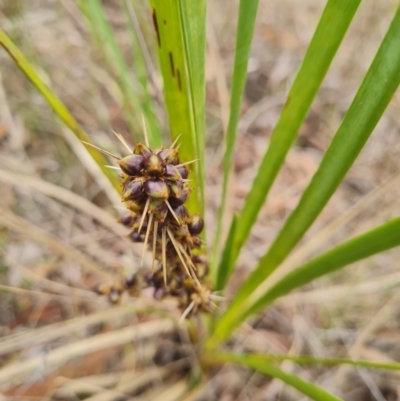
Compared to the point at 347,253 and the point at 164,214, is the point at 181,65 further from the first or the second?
the point at 347,253

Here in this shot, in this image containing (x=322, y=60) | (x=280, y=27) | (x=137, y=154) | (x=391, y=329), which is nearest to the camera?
(x=137, y=154)

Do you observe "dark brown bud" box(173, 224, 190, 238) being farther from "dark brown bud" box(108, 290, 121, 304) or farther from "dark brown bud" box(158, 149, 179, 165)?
"dark brown bud" box(108, 290, 121, 304)

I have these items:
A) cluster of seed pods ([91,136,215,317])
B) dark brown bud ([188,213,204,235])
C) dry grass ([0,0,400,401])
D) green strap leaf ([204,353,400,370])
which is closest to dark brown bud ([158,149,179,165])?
cluster of seed pods ([91,136,215,317])

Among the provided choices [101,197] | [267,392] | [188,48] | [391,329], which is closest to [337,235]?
[391,329]

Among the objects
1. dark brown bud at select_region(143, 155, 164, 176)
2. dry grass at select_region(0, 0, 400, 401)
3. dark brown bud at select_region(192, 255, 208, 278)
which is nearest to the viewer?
dark brown bud at select_region(143, 155, 164, 176)

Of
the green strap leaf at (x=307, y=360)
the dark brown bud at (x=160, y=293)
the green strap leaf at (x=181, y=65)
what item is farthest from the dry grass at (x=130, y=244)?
the green strap leaf at (x=181, y=65)

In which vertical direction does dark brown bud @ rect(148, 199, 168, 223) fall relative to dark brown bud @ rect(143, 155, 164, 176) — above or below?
below

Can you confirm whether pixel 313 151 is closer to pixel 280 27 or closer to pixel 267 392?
pixel 280 27
